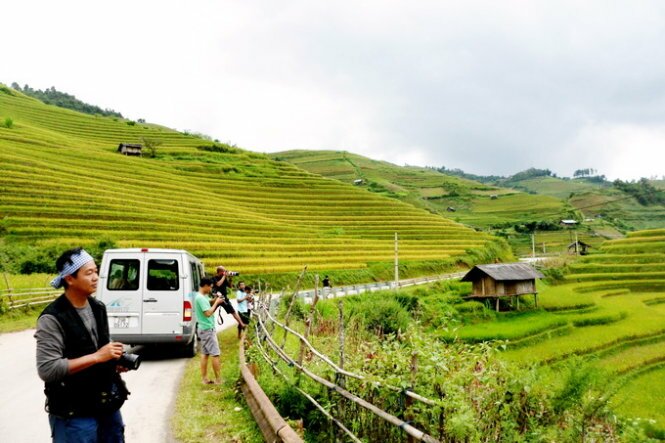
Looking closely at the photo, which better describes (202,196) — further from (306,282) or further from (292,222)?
(306,282)

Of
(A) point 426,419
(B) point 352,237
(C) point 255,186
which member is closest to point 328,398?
(A) point 426,419

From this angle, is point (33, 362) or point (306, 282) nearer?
point (33, 362)

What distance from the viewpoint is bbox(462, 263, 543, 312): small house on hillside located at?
3434cm

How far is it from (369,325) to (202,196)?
35.0 meters

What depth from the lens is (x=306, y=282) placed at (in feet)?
127

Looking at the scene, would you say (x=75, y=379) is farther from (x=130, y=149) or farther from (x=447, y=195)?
(x=447, y=195)

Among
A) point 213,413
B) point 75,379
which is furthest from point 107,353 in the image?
point 213,413

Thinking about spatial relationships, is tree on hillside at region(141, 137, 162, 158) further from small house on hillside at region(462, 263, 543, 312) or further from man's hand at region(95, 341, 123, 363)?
man's hand at region(95, 341, 123, 363)

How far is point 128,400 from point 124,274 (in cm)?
363

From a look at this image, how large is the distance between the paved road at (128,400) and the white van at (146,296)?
775mm

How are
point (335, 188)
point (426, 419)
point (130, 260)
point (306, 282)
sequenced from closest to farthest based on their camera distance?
point (426, 419), point (130, 260), point (306, 282), point (335, 188)

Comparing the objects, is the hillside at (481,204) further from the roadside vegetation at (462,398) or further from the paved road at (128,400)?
the roadside vegetation at (462,398)

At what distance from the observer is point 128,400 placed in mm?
8109

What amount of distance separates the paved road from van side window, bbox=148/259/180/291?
175 cm
